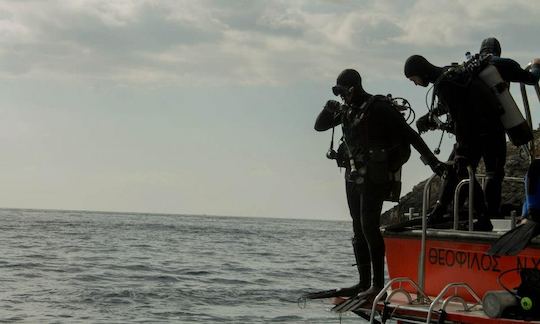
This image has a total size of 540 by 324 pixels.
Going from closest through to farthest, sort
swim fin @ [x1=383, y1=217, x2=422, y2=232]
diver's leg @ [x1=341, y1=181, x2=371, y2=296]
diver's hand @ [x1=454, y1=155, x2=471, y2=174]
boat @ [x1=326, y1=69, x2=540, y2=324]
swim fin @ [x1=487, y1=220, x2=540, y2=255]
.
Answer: swim fin @ [x1=487, y1=220, x2=540, y2=255] < boat @ [x1=326, y1=69, x2=540, y2=324] < diver's hand @ [x1=454, y1=155, x2=471, y2=174] < diver's leg @ [x1=341, y1=181, x2=371, y2=296] < swim fin @ [x1=383, y1=217, x2=422, y2=232]

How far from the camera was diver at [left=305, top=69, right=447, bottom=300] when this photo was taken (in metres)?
7.59

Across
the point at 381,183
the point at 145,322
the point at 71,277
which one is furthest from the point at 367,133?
the point at 71,277

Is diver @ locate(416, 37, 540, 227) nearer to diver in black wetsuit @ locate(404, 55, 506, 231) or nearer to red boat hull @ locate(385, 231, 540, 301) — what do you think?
diver in black wetsuit @ locate(404, 55, 506, 231)

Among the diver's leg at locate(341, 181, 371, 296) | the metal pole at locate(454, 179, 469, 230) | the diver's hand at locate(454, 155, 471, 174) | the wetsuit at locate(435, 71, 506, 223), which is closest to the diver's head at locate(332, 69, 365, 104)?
the wetsuit at locate(435, 71, 506, 223)

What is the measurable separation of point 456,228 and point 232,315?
9.76m

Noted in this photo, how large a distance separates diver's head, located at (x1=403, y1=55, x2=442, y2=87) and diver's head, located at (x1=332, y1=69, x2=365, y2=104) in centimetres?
45

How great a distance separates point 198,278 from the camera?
83.7 ft

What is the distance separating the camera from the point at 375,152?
7.61m

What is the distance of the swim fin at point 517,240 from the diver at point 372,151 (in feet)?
4.91

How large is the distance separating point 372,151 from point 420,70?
755mm

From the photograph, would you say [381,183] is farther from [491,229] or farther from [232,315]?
[232,315]

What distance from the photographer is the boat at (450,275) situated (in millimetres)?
6715

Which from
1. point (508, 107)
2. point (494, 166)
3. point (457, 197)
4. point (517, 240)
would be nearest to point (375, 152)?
point (457, 197)

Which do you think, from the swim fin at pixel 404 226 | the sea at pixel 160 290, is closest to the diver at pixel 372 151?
the swim fin at pixel 404 226
